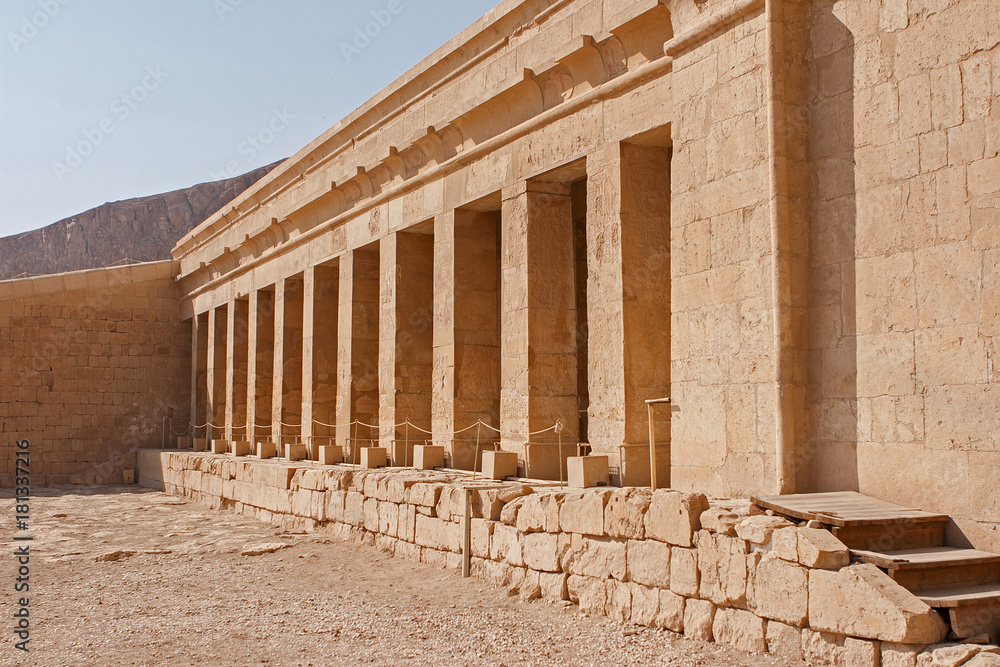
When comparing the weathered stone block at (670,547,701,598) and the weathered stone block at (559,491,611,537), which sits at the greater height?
the weathered stone block at (559,491,611,537)

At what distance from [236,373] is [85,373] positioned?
4.42m

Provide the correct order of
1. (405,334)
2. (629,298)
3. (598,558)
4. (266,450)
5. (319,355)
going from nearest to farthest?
(598,558) < (629,298) < (405,334) < (319,355) < (266,450)

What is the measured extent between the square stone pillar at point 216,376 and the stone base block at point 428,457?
31.8 feet

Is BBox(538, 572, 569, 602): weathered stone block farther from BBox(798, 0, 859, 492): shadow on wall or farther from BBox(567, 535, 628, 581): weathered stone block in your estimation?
BBox(798, 0, 859, 492): shadow on wall

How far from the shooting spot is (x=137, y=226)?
151 ft

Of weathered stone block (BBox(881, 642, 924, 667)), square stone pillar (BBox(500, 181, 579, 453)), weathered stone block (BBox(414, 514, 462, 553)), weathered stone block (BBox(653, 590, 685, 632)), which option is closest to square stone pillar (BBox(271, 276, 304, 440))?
square stone pillar (BBox(500, 181, 579, 453))

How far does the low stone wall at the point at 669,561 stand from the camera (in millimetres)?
4652

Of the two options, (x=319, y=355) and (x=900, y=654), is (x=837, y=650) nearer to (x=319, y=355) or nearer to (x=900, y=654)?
(x=900, y=654)

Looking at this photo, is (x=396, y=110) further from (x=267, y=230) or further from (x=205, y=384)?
(x=205, y=384)

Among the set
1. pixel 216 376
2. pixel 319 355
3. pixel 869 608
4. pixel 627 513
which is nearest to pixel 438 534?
pixel 627 513

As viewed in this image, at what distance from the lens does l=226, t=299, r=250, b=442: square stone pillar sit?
18.3 m

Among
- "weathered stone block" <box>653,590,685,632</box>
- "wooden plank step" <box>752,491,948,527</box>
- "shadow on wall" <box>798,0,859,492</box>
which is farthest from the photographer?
"shadow on wall" <box>798,0,859,492</box>

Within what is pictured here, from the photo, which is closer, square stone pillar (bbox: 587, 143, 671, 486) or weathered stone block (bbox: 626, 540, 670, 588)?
weathered stone block (bbox: 626, 540, 670, 588)

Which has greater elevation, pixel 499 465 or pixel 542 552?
pixel 499 465
